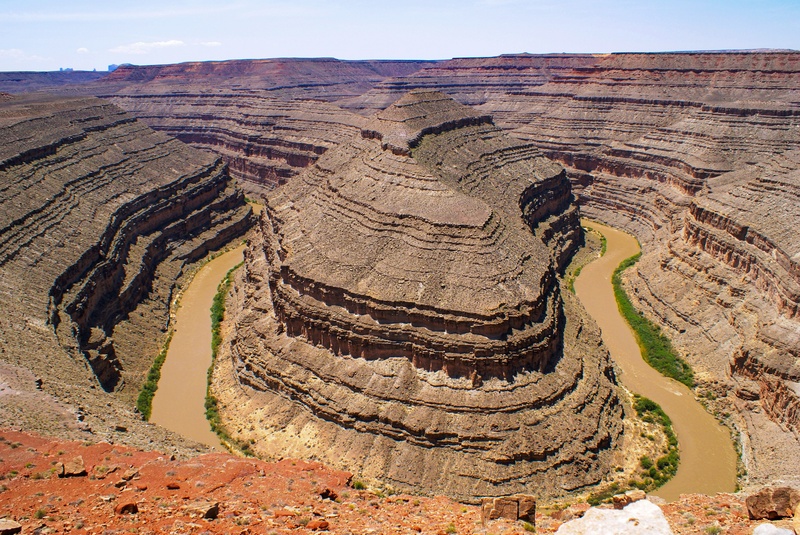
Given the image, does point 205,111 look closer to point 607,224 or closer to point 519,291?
point 607,224

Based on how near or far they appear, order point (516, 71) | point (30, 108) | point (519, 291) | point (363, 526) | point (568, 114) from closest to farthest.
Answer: point (363, 526), point (519, 291), point (30, 108), point (568, 114), point (516, 71)

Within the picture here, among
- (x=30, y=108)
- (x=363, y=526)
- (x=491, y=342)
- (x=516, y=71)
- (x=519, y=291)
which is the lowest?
(x=363, y=526)

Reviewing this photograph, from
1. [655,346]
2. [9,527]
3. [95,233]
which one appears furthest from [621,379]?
[95,233]

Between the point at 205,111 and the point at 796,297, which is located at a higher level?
the point at 205,111

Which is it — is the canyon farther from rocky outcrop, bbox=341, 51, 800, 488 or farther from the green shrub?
the green shrub

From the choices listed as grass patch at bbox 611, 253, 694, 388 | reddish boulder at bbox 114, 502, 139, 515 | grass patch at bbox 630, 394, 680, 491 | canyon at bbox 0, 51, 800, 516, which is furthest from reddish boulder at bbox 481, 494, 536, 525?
grass patch at bbox 611, 253, 694, 388

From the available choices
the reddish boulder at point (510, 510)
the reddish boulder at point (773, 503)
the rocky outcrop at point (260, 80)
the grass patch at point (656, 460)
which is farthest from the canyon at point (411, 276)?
the rocky outcrop at point (260, 80)

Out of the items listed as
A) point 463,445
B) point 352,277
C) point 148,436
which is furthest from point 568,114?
point 148,436
